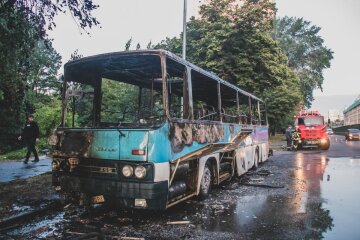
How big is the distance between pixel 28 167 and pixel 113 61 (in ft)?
24.6

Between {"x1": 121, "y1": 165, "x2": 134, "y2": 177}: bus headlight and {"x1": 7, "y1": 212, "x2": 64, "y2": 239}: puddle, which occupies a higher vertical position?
{"x1": 121, "y1": 165, "x2": 134, "y2": 177}: bus headlight

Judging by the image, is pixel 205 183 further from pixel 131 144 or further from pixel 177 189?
pixel 131 144

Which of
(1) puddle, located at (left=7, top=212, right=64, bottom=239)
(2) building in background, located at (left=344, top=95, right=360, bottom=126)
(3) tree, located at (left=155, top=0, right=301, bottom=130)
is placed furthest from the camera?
(2) building in background, located at (left=344, top=95, right=360, bottom=126)

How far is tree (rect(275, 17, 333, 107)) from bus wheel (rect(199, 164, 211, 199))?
151 ft

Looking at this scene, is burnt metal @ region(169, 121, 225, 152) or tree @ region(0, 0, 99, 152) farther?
tree @ region(0, 0, 99, 152)

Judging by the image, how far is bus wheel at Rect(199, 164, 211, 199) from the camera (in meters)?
7.48

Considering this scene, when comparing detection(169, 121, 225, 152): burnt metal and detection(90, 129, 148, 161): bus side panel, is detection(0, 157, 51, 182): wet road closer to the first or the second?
detection(90, 129, 148, 161): bus side panel

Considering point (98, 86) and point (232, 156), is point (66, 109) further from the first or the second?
point (232, 156)

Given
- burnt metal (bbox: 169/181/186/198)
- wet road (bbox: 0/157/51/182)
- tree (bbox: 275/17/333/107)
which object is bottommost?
wet road (bbox: 0/157/51/182)

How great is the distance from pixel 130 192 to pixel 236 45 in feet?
58.0

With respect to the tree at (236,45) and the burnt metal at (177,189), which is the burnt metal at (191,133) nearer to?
the burnt metal at (177,189)

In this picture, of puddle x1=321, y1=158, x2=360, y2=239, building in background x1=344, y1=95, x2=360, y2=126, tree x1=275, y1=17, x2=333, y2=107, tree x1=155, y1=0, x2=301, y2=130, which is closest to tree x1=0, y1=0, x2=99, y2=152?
puddle x1=321, y1=158, x2=360, y2=239

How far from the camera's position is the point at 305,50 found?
51750 mm

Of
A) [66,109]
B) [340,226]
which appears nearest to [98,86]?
[66,109]
